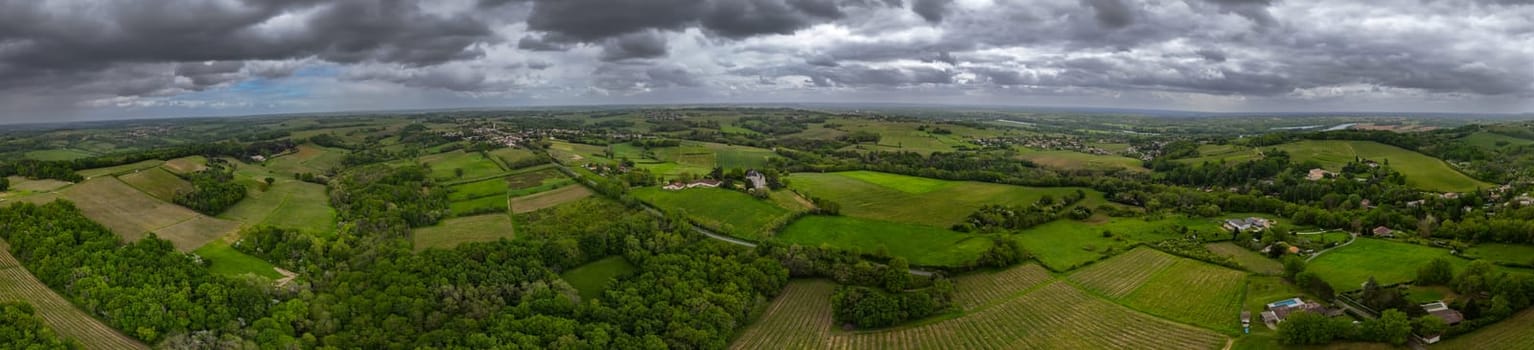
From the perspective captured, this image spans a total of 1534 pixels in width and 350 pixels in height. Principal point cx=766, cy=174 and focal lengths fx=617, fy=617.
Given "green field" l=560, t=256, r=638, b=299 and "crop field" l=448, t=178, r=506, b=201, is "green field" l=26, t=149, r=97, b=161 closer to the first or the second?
"crop field" l=448, t=178, r=506, b=201

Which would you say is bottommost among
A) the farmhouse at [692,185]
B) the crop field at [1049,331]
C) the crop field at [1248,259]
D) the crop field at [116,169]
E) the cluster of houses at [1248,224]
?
the crop field at [1049,331]

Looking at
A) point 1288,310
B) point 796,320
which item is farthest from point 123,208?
point 1288,310

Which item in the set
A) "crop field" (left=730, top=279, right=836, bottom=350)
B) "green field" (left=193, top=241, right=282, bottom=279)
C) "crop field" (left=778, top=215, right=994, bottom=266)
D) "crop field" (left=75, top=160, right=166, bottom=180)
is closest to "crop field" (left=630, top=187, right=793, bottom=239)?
"crop field" (left=778, top=215, right=994, bottom=266)

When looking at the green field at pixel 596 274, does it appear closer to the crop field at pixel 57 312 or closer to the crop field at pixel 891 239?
the crop field at pixel 891 239

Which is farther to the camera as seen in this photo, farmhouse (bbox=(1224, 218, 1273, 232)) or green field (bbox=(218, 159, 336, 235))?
green field (bbox=(218, 159, 336, 235))

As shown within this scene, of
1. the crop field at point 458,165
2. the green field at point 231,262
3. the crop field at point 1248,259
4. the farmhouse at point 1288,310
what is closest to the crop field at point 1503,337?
the farmhouse at point 1288,310

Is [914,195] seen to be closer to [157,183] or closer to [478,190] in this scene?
[478,190]
